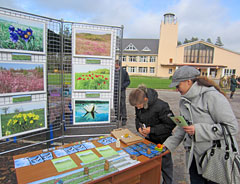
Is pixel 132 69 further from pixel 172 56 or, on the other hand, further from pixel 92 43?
pixel 92 43

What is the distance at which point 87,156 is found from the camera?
1.86 metres

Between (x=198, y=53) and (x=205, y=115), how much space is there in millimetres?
42996

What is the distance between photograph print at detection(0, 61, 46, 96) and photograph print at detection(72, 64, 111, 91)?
1.67ft

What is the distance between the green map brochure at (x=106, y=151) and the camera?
1.89m

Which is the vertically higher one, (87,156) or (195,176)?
(87,156)

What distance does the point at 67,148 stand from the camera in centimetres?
204

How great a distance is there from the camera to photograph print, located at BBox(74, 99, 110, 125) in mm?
2980

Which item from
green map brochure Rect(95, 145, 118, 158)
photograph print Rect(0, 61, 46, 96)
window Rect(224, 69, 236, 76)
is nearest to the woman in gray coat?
green map brochure Rect(95, 145, 118, 158)

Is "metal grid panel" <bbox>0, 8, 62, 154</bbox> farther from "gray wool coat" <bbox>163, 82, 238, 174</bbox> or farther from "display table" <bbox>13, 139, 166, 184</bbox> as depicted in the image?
"gray wool coat" <bbox>163, 82, 238, 174</bbox>

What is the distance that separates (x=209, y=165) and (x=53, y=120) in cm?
236

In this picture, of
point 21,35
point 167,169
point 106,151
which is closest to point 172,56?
point 167,169

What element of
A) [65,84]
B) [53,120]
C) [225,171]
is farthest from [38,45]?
[225,171]

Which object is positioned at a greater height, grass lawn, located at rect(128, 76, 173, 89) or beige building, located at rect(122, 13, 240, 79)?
beige building, located at rect(122, 13, 240, 79)

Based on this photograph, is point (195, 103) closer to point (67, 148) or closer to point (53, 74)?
point (67, 148)
